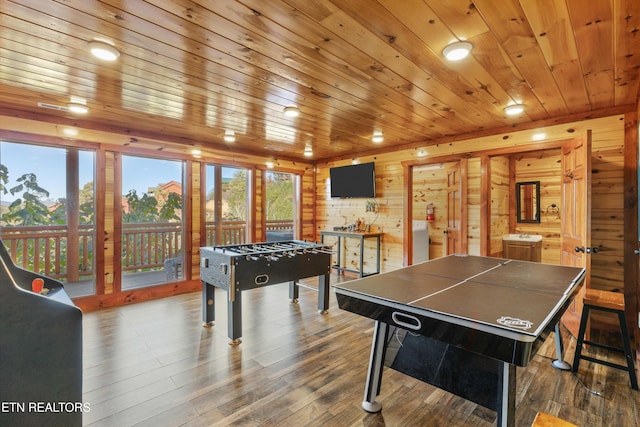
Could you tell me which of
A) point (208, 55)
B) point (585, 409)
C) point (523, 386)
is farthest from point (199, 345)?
point (585, 409)

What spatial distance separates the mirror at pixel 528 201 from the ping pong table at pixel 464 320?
345 cm

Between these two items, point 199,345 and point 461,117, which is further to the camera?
point 461,117

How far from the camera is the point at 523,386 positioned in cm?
221

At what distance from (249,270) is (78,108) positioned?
8.14 feet

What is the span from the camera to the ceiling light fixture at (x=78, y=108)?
3.13 m

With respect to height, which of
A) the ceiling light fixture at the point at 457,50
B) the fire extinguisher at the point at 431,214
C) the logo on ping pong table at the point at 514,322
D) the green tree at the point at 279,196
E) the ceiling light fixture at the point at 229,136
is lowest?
the logo on ping pong table at the point at 514,322

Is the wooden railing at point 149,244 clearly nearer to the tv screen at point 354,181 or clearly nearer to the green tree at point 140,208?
the green tree at point 140,208

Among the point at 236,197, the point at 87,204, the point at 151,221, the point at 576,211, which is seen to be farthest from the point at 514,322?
the point at 151,221


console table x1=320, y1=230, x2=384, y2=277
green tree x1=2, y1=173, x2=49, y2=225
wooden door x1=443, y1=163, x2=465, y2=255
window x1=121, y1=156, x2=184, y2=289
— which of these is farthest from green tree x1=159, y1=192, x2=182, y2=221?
wooden door x1=443, y1=163, x2=465, y2=255

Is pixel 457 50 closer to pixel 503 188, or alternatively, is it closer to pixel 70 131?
pixel 503 188

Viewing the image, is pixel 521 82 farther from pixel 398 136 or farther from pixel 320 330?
pixel 320 330

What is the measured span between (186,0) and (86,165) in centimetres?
328

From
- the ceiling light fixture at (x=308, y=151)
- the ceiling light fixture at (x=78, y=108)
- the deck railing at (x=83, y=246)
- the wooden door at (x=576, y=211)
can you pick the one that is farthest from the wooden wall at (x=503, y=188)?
the ceiling light fixture at (x=78, y=108)

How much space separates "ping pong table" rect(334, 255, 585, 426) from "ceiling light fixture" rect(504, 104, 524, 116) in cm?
169
